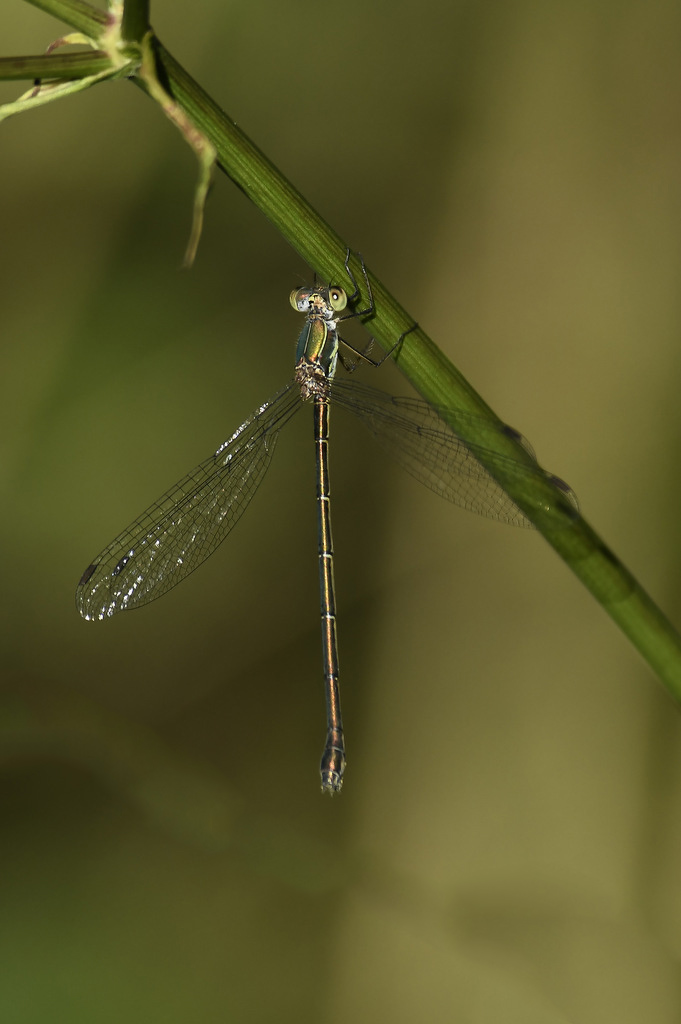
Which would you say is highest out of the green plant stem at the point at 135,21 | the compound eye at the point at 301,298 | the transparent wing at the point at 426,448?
the compound eye at the point at 301,298

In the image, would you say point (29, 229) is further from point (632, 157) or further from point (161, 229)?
point (632, 157)

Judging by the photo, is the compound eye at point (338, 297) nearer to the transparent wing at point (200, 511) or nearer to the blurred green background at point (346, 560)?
the transparent wing at point (200, 511)

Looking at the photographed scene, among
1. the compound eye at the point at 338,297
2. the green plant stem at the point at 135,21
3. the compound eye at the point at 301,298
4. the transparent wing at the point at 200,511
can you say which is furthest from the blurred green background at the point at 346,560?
the green plant stem at the point at 135,21

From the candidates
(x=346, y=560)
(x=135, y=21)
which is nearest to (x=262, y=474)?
(x=346, y=560)

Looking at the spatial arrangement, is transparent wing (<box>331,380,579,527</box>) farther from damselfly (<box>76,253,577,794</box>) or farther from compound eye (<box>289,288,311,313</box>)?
compound eye (<box>289,288,311,313</box>)

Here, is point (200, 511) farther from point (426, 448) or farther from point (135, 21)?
point (135, 21)
